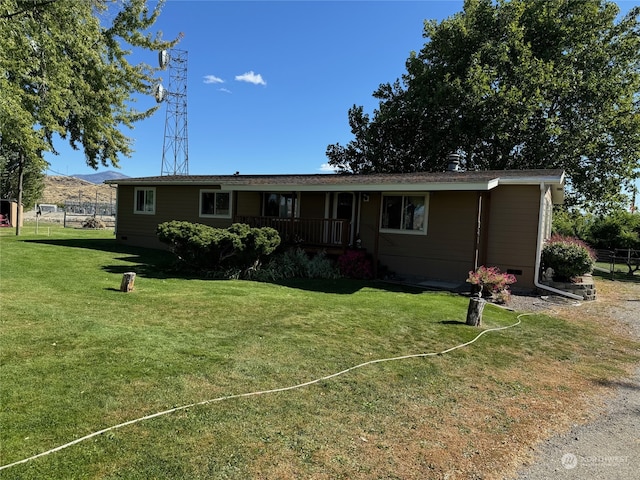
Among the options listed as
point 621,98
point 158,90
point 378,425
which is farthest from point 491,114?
point 378,425

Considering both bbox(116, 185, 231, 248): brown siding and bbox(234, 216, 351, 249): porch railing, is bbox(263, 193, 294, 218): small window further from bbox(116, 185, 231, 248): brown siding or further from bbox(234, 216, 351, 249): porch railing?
bbox(116, 185, 231, 248): brown siding

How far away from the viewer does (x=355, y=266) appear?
459 inches

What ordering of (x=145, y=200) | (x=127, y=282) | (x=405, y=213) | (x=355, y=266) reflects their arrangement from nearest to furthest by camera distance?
(x=127, y=282), (x=355, y=266), (x=405, y=213), (x=145, y=200)

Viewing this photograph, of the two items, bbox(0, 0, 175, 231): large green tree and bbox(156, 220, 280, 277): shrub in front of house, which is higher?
bbox(0, 0, 175, 231): large green tree

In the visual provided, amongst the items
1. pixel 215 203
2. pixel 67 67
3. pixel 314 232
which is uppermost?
pixel 67 67

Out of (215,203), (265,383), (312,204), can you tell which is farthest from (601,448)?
(215,203)

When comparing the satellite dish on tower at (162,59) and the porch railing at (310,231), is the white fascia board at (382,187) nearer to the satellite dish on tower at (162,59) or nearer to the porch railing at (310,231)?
the porch railing at (310,231)

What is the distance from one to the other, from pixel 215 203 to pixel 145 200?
3.53 meters

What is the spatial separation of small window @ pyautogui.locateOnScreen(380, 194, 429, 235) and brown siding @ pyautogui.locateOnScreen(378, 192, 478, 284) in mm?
183

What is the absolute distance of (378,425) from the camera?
319 cm

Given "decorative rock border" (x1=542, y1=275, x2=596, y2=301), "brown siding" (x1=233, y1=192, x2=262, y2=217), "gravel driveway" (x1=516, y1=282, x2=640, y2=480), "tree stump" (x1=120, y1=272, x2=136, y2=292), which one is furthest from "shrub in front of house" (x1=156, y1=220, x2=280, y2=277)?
"gravel driveway" (x1=516, y1=282, x2=640, y2=480)

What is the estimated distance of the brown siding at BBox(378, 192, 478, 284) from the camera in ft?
36.5

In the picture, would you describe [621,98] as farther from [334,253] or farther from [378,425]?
[378,425]

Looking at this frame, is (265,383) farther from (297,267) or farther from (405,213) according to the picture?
(405,213)
